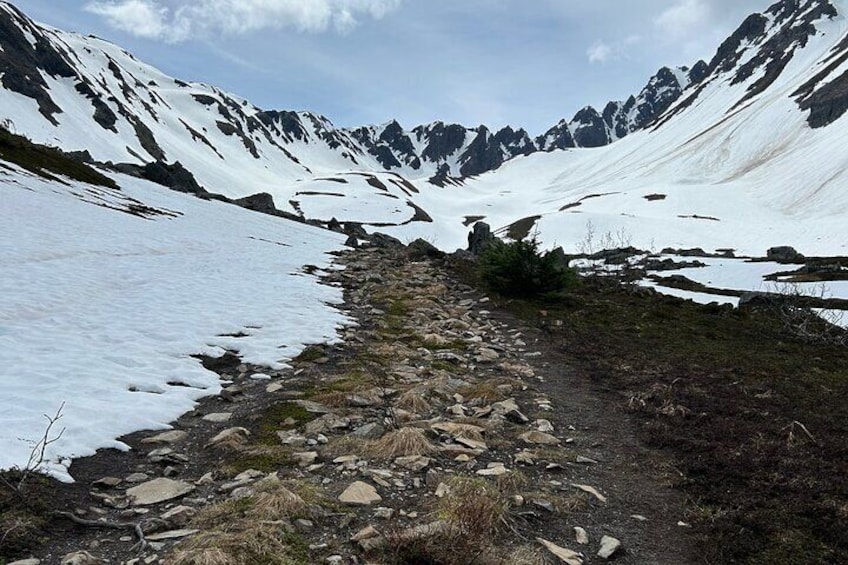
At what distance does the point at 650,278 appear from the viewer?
41719 millimetres

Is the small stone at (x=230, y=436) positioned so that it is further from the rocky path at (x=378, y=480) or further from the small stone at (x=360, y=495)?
the small stone at (x=360, y=495)

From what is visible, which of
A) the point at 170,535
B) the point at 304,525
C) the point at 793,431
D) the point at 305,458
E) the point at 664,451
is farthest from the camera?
the point at 793,431

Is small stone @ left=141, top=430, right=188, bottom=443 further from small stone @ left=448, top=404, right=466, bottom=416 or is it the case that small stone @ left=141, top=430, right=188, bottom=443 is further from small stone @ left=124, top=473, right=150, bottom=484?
small stone @ left=448, top=404, right=466, bottom=416

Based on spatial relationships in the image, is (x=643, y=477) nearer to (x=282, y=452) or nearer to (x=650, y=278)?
(x=282, y=452)

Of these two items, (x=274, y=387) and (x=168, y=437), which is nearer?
(x=168, y=437)

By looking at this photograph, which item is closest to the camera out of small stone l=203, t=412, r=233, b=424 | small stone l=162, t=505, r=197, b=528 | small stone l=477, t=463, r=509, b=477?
small stone l=162, t=505, r=197, b=528

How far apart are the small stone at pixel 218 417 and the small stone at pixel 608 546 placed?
533 centimetres

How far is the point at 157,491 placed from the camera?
18.2 ft

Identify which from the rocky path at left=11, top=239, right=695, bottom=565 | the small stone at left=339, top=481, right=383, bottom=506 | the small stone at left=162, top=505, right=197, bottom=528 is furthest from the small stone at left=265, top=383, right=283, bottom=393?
the small stone at left=162, top=505, right=197, bottom=528

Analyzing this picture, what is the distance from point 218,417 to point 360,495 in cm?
333

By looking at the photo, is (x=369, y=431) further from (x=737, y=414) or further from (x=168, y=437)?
(x=737, y=414)

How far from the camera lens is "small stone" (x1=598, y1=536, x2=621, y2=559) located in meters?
4.92

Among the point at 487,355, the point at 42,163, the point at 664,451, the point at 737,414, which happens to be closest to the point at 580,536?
the point at 664,451

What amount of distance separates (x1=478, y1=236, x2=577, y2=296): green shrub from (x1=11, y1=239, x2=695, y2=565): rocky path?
10.3 meters
